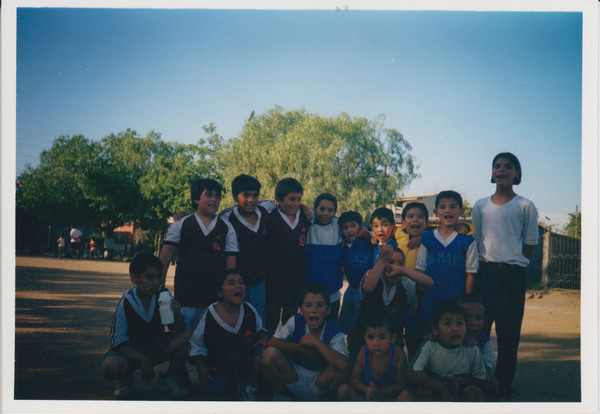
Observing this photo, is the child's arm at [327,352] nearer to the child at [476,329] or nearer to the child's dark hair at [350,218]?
the child at [476,329]

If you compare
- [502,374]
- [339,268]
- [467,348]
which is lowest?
[502,374]

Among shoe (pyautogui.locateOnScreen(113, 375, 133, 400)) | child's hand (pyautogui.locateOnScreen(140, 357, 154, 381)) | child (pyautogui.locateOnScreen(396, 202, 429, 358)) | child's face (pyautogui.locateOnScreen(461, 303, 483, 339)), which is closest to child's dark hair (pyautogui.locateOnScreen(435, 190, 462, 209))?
child (pyautogui.locateOnScreen(396, 202, 429, 358))

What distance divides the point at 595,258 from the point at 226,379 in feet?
9.99

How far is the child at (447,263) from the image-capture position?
3.30 metres

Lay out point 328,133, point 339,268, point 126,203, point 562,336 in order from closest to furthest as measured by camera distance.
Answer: point 339,268 < point 562,336 < point 328,133 < point 126,203

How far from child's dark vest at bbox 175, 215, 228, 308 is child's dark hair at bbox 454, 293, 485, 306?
69.2 inches

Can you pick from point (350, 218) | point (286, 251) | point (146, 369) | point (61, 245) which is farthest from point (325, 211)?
point (61, 245)

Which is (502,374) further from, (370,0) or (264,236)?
(370,0)

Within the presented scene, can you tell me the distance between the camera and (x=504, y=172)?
11.3 ft

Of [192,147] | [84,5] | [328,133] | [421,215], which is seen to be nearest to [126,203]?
[328,133]

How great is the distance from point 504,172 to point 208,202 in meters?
2.29

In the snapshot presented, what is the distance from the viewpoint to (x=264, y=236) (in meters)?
3.59

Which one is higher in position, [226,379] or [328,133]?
[328,133]

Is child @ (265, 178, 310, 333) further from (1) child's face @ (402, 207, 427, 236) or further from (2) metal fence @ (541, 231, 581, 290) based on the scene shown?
(2) metal fence @ (541, 231, 581, 290)
